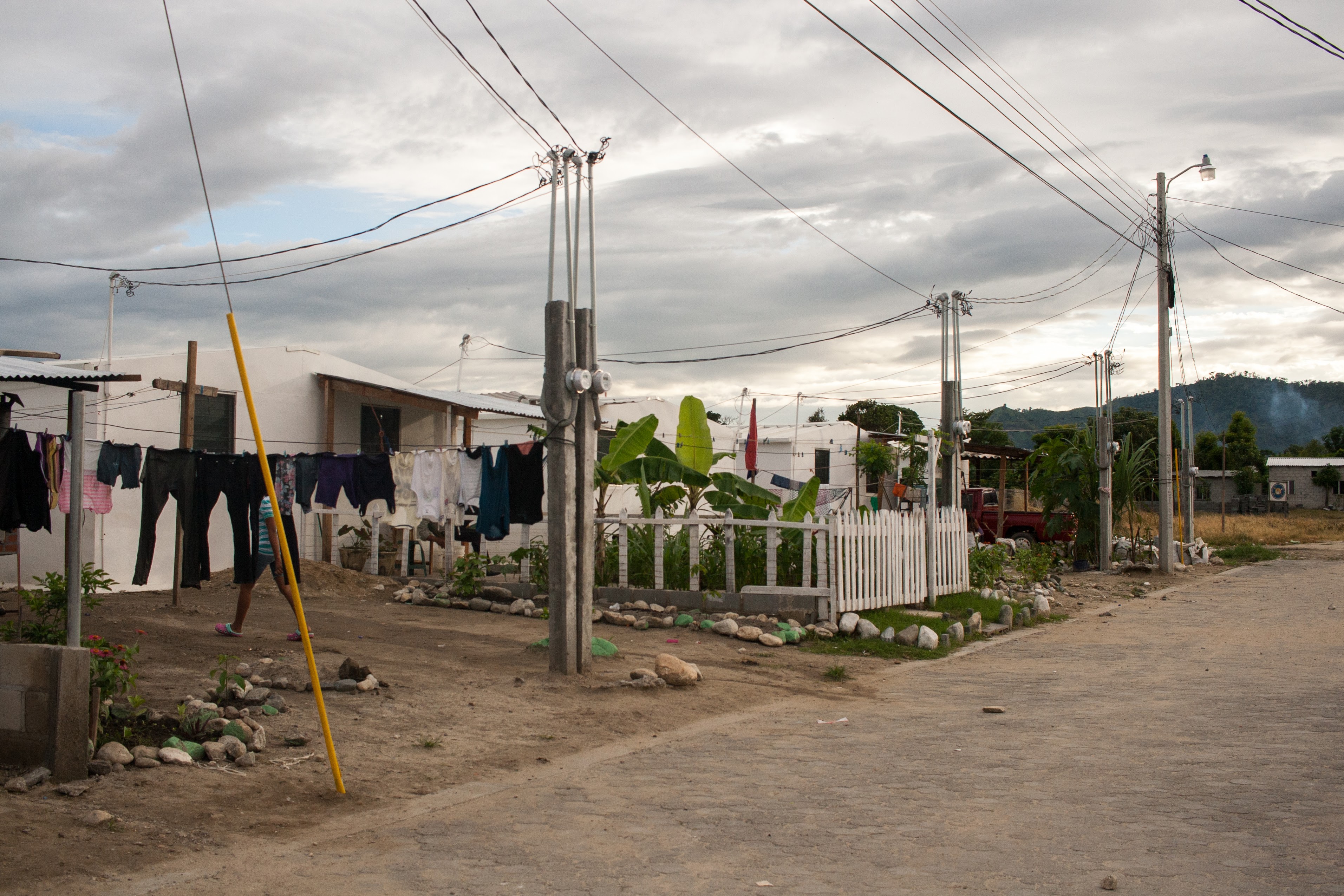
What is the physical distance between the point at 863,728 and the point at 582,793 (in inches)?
109

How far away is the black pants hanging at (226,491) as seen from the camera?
451 inches

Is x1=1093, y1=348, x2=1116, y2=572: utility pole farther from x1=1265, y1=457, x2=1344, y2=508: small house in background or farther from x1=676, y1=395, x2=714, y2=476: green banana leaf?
x1=1265, y1=457, x2=1344, y2=508: small house in background

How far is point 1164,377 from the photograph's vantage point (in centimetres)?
2425

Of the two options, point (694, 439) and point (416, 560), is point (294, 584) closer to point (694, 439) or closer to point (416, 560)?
point (694, 439)

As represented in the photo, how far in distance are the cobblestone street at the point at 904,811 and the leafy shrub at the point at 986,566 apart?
7564 mm

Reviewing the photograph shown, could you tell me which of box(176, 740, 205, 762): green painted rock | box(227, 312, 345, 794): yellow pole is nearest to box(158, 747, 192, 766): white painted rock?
box(176, 740, 205, 762): green painted rock

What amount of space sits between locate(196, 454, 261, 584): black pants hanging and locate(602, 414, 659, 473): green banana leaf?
5097 mm

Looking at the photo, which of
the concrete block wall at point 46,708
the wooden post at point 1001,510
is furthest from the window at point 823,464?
the concrete block wall at point 46,708

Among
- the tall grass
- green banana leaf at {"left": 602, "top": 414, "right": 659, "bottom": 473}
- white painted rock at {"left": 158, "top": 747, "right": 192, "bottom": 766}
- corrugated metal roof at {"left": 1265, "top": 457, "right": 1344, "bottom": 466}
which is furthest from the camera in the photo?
corrugated metal roof at {"left": 1265, "top": 457, "right": 1344, "bottom": 466}

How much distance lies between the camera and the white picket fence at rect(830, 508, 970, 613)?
12.8m

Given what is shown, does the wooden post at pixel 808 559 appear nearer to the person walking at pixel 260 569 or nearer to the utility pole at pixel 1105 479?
the person walking at pixel 260 569

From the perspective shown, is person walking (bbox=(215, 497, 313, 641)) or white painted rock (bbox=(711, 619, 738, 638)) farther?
white painted rock (bbox=(711, 619, 738, 638))

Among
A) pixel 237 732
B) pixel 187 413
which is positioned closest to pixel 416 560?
pixel 187 413

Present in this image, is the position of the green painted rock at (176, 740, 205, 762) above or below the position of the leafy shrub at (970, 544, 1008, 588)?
below
